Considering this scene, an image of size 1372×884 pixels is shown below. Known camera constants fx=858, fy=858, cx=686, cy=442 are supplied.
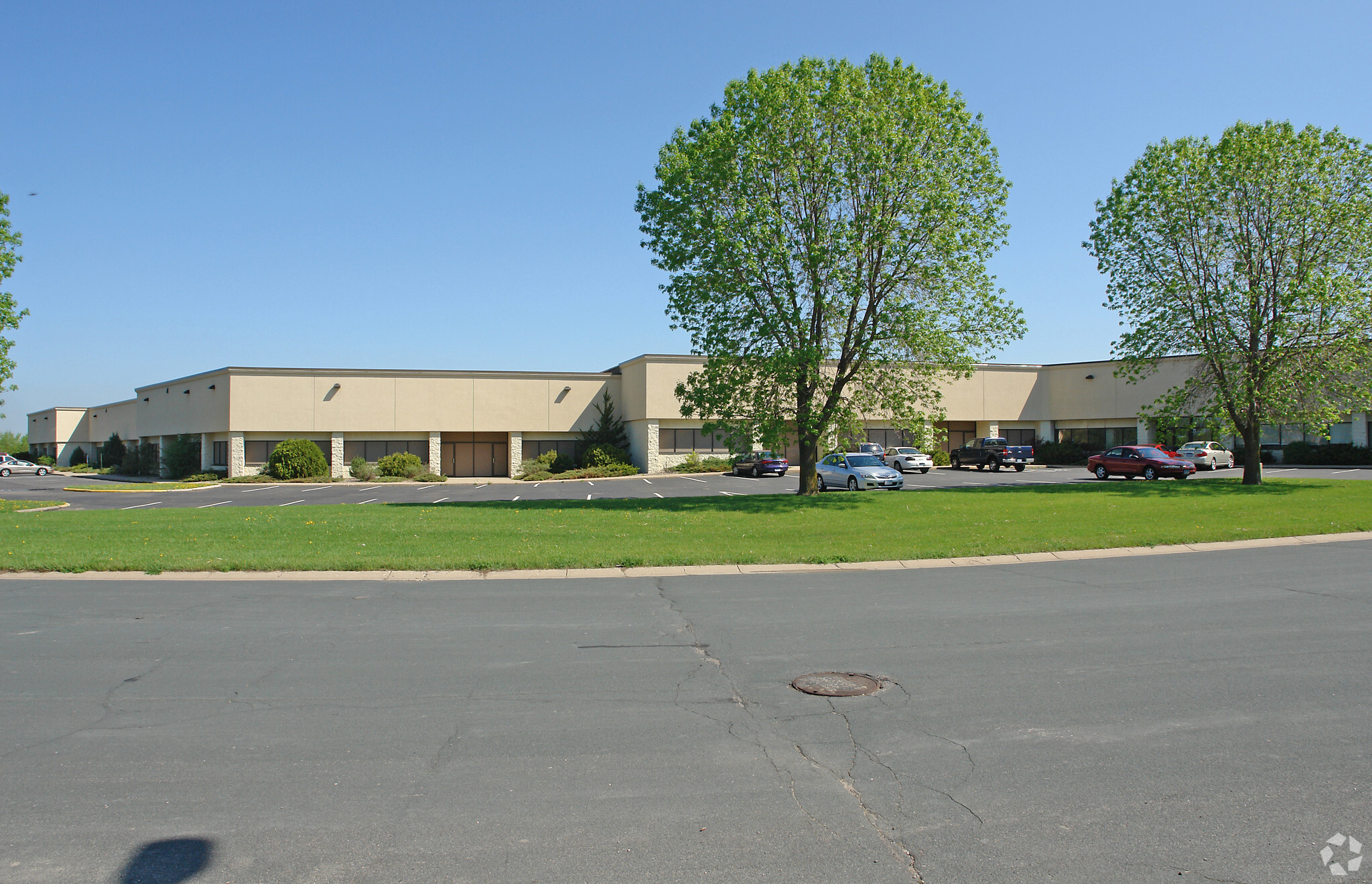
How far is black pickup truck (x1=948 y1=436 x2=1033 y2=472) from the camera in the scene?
46469 millimetres

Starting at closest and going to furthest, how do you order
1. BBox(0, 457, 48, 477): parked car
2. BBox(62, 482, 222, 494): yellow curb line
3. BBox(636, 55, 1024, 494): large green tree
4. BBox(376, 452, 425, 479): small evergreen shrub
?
BBox(636, 55, 1024, 494): large green tree, BBox(62, 482, 222, 494): yellow curb line, BBox(376, 452, 425, 479): small evergreen shrub, BBox(0, 457, 48, 477): parked car

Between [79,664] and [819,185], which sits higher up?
[819,185]

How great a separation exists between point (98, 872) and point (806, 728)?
383 cm

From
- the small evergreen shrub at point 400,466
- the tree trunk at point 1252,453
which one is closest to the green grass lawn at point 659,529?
the tree trunk at point 1252,453

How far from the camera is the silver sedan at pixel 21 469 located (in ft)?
198

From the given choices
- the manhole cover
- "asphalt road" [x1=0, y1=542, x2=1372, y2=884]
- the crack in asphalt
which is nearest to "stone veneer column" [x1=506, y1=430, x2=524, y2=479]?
"asphalt road" [x1=0, y1=542, x2=1372, y2=884]

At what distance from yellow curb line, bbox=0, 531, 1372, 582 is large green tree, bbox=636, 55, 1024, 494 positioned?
1020 cm

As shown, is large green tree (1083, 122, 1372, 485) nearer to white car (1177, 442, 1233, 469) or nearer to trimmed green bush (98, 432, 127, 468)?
white car (1177, 442, 1233, 469)

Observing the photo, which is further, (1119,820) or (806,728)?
(806,728)

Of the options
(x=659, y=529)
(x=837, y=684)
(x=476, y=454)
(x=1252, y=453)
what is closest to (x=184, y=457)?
(x=476, y=454)

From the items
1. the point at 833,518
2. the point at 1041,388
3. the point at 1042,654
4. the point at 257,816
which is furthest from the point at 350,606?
the point at 1041,388

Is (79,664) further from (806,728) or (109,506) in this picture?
(109,506)

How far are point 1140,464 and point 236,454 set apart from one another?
1823 inches

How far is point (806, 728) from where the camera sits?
18.4 feet
